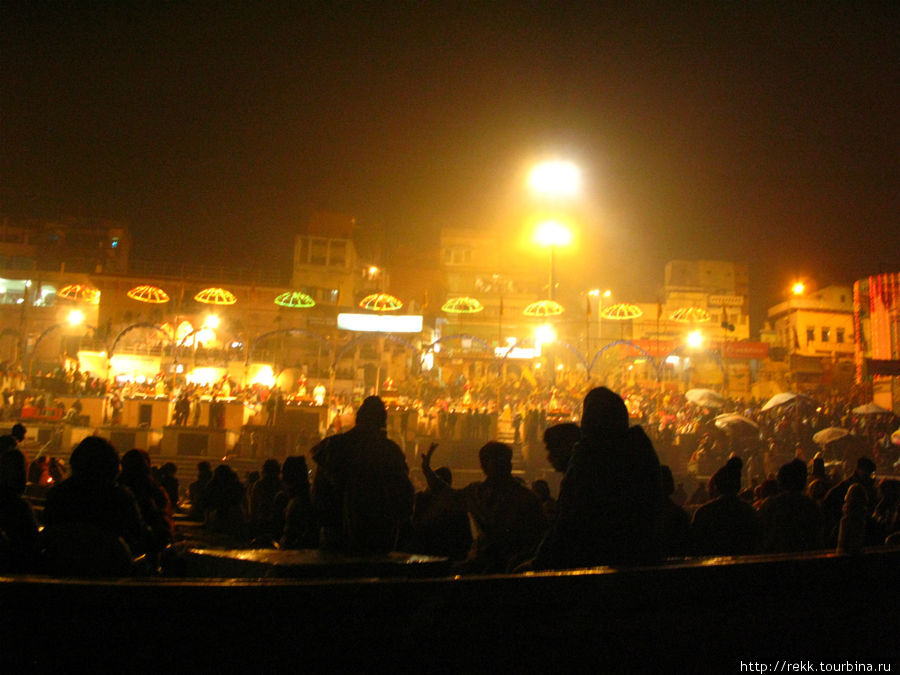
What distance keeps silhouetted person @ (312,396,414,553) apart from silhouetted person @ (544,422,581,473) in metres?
1.12

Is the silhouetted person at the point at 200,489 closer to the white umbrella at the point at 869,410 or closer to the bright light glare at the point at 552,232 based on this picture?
the bright light glare at the point at 552,232

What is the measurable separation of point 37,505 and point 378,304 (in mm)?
20942

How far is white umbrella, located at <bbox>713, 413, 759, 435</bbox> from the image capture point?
66.5 ft

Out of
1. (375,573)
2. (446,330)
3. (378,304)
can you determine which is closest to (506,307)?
(446,330)

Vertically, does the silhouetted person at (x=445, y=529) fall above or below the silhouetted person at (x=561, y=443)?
below

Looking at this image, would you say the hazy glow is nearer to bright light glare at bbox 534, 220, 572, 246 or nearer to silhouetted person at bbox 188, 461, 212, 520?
bright light glare at bbox 534, 220, 572, 246

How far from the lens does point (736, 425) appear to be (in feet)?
66.7

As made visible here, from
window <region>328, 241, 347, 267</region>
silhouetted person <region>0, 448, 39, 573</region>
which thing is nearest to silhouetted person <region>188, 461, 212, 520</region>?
silhouetted person <region>0, 448, 39, 573</region>

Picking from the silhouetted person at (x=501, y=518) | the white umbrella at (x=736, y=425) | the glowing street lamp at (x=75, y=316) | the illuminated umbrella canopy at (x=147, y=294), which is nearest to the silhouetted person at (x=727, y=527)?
the silhouetted person at (x=501, y=518)

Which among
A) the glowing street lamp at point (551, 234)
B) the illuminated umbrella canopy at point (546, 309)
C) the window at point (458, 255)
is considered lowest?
the illuminated umbrella canopy at point (546, 309)

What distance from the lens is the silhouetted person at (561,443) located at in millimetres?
4742

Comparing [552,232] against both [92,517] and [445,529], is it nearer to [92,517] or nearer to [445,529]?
[445,529]

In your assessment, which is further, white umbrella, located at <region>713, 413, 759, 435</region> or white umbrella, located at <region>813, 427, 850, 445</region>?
white umbrella, located at <region>713, 413, 759, 435</region>

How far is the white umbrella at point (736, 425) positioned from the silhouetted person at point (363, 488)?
59.9 feet
